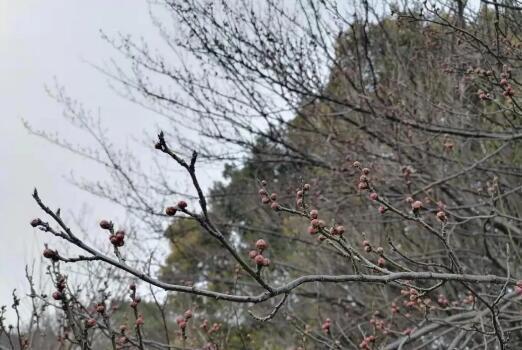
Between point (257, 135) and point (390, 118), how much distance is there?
63.8 inches

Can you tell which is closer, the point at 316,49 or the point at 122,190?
the point at 316,49

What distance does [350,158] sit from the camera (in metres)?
5.36

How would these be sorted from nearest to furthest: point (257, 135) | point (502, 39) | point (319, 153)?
point (502, 39), point (257, 135), point (319, 153)

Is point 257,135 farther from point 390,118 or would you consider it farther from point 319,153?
point 390,118

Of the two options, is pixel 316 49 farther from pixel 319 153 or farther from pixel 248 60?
pixel 319 153

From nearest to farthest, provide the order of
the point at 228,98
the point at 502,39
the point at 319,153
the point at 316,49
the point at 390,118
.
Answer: the point at 502,39, the point at 390,118, the point at 316,49, the point at 228,98, the point at 319,153

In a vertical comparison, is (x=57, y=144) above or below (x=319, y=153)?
above

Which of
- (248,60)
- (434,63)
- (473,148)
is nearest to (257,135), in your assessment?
(248,60)

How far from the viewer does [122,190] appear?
21.3 feet

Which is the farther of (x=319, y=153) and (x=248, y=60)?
(x=319, y=153)

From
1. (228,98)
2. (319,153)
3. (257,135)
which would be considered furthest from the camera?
(319,153)

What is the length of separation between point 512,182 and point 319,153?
80.1 inches

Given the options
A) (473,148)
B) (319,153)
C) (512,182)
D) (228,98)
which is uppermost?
(228,98)

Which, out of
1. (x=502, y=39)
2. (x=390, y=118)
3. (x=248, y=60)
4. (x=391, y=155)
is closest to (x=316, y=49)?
(x=248, y=60)
